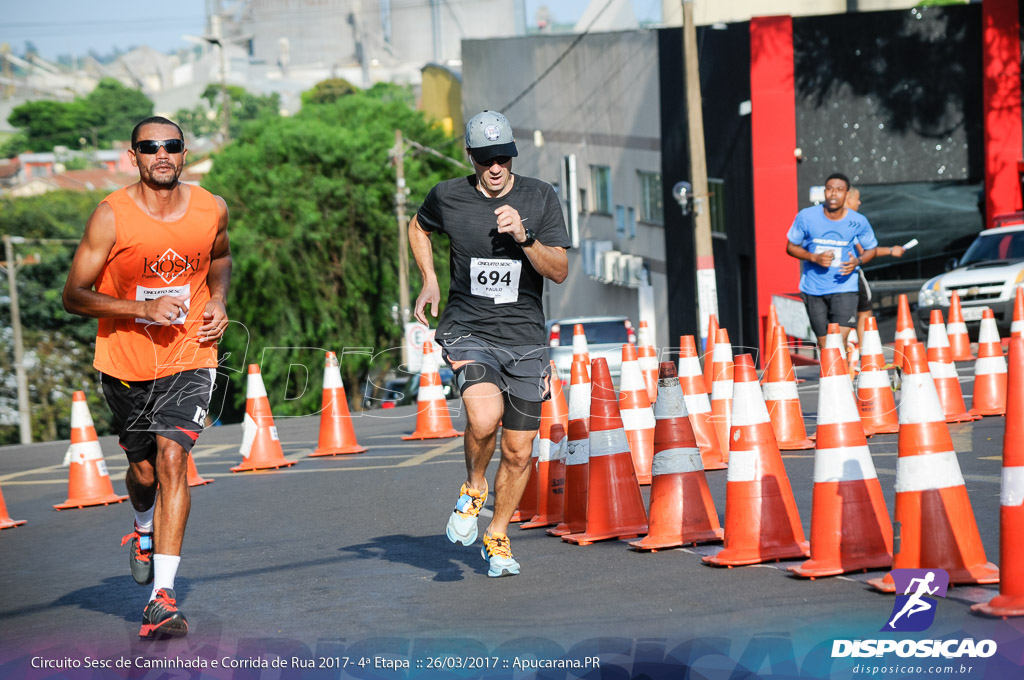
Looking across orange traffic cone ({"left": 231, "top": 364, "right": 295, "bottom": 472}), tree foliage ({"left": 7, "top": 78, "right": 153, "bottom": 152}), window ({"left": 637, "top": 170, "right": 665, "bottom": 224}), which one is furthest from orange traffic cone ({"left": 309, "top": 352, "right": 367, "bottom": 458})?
tree foliage ({"left": 7, "top": 78, "right": 153, "bottom": 152})

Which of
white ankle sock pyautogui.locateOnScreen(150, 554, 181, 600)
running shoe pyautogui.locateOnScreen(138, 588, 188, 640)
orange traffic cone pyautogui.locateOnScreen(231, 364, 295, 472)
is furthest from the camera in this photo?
orange traffic cone pyautogui.locateOnScreen(231, 364, 295, 472)

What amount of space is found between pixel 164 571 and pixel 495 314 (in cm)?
205

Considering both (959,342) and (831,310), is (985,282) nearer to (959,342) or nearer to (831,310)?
(959,342)

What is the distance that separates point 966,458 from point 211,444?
9763 mm

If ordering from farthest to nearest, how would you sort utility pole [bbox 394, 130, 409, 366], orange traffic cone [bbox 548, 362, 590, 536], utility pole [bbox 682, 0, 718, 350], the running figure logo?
utility pole [bbox 394, 130, 409, 366] → utility pole [bbox 682, 0, 718, 350] → orange traffic cone [bbox 548, 362, 590, 536] → the running figure logo

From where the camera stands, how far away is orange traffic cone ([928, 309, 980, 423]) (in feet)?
38.2

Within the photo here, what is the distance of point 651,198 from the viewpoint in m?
39.0

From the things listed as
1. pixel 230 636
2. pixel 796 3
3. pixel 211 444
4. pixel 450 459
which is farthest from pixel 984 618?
pixel 796 3

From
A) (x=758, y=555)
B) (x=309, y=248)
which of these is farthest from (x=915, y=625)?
(x=309, y=248)

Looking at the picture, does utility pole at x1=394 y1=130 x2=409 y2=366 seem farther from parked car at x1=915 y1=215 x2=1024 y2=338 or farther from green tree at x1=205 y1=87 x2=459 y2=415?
parked car at x1=915 y1=215 x2=1024 y2=338

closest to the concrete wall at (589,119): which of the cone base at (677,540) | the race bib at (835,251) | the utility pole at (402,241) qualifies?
the utility pole at (402,241)

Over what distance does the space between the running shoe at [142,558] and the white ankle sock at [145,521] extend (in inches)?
0.8

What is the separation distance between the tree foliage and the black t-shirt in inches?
5662

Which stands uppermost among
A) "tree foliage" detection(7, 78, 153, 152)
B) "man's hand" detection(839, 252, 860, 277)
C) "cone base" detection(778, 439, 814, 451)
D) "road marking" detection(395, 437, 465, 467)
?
"tree foliage" detection(7, 78, 153, 152)
